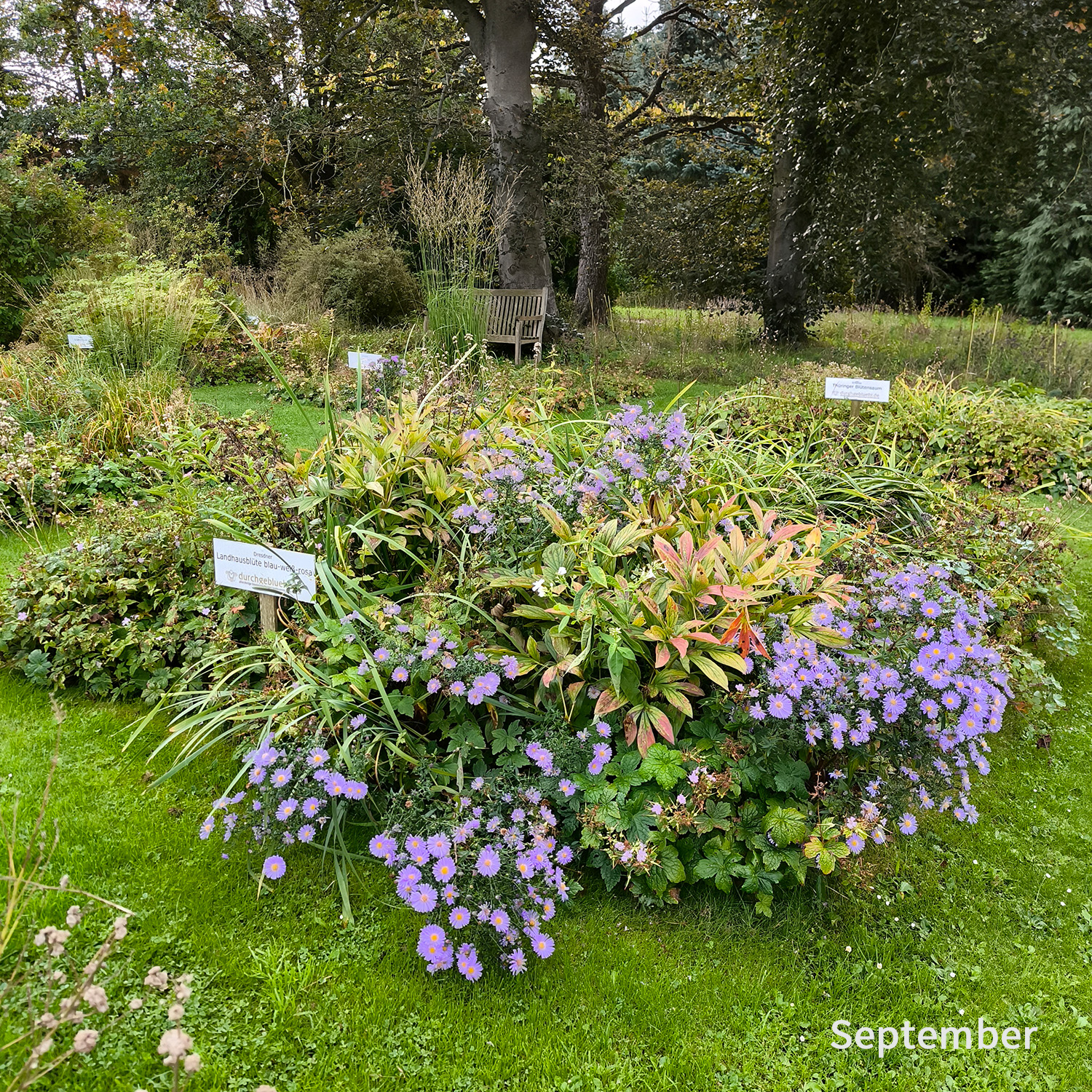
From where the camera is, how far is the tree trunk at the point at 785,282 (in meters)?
9.36

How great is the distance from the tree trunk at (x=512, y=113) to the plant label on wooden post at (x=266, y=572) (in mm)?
6638

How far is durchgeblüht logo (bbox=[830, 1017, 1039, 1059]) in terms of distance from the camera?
1.54 metres

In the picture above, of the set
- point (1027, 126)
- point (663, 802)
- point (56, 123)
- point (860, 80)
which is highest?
point (56, 123)

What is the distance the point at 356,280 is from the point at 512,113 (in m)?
2.51

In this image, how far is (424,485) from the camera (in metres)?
2.39

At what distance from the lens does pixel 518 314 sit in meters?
7.93

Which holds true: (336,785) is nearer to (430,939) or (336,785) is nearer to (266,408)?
(430,939)

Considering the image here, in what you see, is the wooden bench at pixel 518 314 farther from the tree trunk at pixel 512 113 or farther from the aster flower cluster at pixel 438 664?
the aster flower cluster at pixel 438 664

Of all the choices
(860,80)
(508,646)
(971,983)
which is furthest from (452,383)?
(860,80)

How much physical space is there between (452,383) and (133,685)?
5.87 ft

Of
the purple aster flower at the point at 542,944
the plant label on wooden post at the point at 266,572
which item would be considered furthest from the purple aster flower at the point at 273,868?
the plant label on wooden post at the point at 266,572

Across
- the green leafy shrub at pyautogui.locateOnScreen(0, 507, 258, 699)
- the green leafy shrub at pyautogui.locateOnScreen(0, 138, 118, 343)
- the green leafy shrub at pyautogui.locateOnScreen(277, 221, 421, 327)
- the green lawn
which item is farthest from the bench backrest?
the green leafy shrub at pyautogui.locateOnScreen(0, 507, 258, 699)

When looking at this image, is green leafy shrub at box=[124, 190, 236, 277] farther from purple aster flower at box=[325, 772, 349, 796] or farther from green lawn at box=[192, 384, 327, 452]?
purple aster flower at box=[325, 772, 349, 796]

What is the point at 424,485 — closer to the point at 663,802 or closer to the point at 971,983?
the point at 663,802
